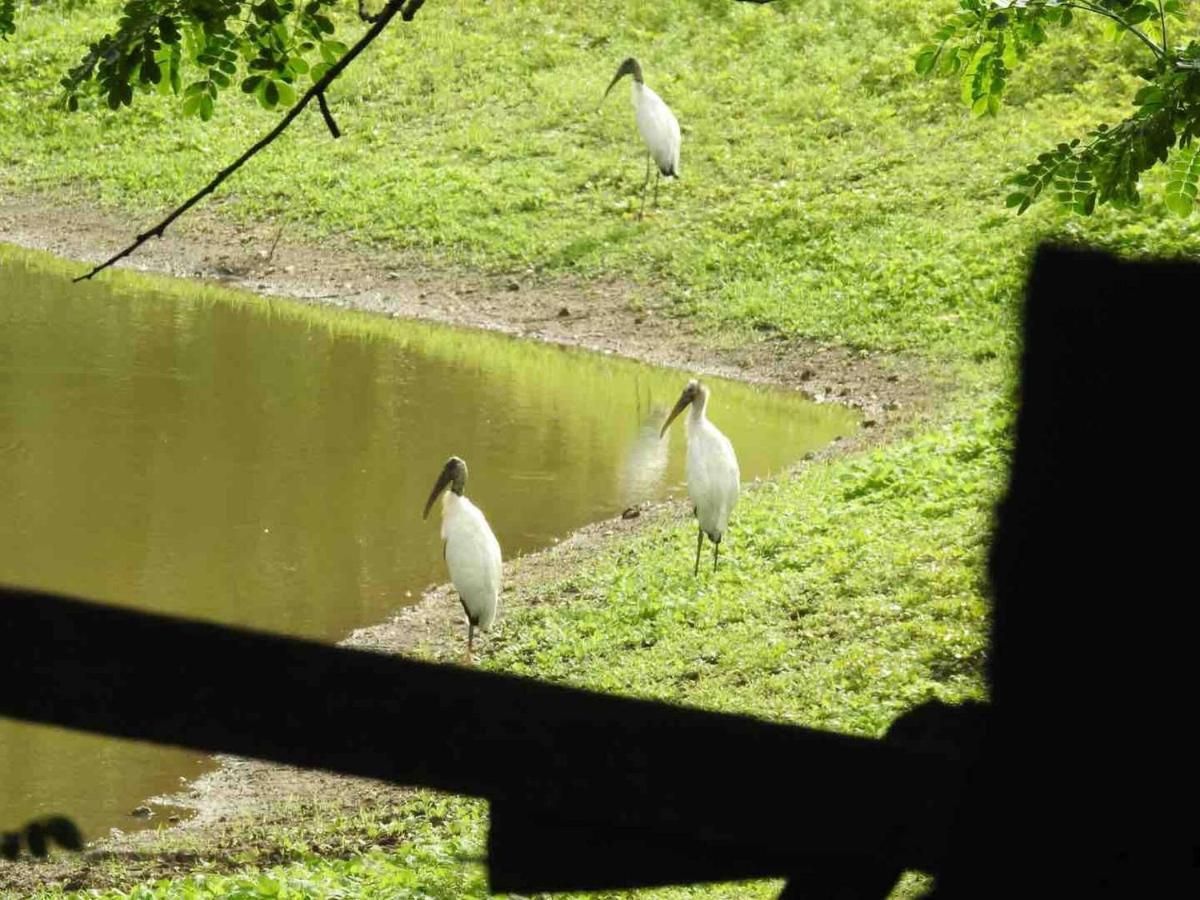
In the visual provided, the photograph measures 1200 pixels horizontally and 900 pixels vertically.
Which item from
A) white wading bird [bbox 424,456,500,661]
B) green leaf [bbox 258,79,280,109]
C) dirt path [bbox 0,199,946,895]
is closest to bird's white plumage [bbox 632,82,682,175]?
dirt path [bbox 0,199,946,895]

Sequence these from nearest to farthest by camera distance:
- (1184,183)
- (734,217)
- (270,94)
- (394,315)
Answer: (270,94) < (1184,183) < (394,315) < (734,217)

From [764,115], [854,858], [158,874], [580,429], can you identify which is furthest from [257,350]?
[854,858]

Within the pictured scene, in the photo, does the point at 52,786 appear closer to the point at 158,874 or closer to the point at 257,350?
the point at 158,874

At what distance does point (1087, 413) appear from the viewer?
1.02 m

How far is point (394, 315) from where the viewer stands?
16359mm

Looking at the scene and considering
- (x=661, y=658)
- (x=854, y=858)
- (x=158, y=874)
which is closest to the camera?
(x=854, y=858)

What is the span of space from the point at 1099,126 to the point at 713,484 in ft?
14.3

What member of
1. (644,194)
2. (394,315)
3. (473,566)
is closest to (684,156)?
(644,194)

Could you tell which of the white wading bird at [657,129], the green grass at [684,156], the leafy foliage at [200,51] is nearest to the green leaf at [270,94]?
the leafy foliage at [200,51]

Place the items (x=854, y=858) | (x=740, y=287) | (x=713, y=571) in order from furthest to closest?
1. (x=740, y=287)
2. (x=713, y=571)
3. (x=854, y=858)

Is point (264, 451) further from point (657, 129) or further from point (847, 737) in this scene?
point (847, 737)

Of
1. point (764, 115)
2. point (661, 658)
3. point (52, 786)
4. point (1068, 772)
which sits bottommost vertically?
point (52, 786)

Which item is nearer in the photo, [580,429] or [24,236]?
[580,429]

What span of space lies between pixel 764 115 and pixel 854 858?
19.1 m
